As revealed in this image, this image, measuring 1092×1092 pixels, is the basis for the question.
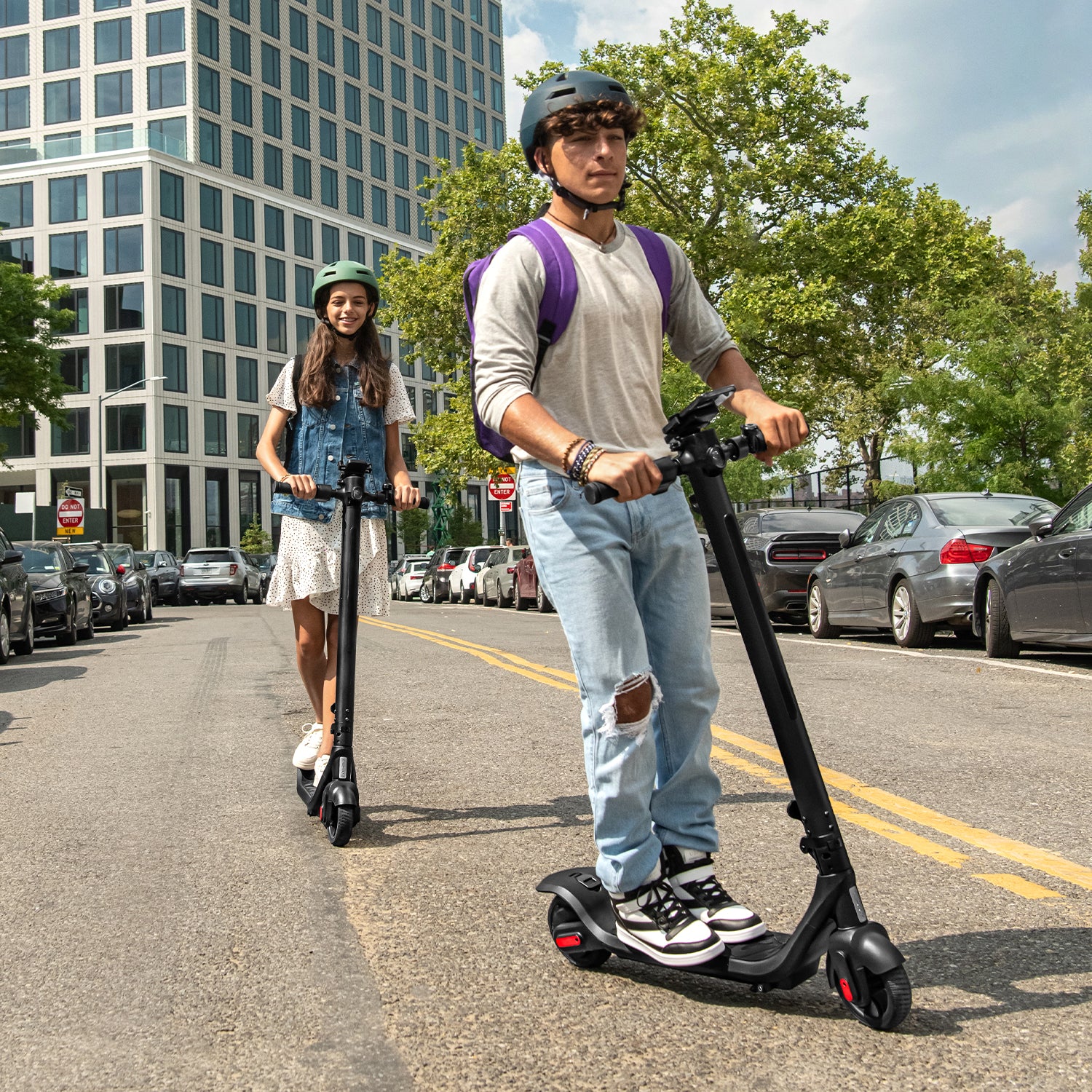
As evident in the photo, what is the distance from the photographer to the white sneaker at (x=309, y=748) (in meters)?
5.34

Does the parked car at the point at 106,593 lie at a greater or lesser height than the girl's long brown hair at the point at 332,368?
lesser

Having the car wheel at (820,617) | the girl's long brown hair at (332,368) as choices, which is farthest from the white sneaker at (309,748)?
the car wheel at (820,617)

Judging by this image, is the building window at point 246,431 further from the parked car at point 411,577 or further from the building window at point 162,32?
the parked car at point 411,577

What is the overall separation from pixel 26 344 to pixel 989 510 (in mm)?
28256

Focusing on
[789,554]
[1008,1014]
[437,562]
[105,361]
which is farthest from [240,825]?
[105,361]

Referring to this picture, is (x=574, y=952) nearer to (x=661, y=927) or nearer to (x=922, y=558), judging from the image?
(x=661, y=927)

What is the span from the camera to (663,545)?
3273mm

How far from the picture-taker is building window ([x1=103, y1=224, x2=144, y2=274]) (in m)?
65.1

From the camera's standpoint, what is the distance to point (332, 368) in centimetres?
529

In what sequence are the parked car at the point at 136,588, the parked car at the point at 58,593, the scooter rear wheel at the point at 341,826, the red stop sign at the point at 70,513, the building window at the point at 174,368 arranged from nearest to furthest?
the scooter rear wheel at the point at 341,826 < the parked car at the point at 58,593 < the parked car at the point at 136,588 < the red stop sign at the point at 70,513 < the building window at the point at 174,368

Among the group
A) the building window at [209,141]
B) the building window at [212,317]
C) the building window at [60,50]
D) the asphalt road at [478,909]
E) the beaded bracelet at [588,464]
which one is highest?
the building window at [60,50]

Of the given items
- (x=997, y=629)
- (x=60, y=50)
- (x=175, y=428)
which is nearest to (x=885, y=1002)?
(x=997, y=629)

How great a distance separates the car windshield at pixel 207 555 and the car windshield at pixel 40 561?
20.5m

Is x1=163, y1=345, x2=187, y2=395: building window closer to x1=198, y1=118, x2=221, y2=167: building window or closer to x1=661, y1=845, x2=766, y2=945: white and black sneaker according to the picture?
x1=198, y1=118, x2=221, y2=167: building window
